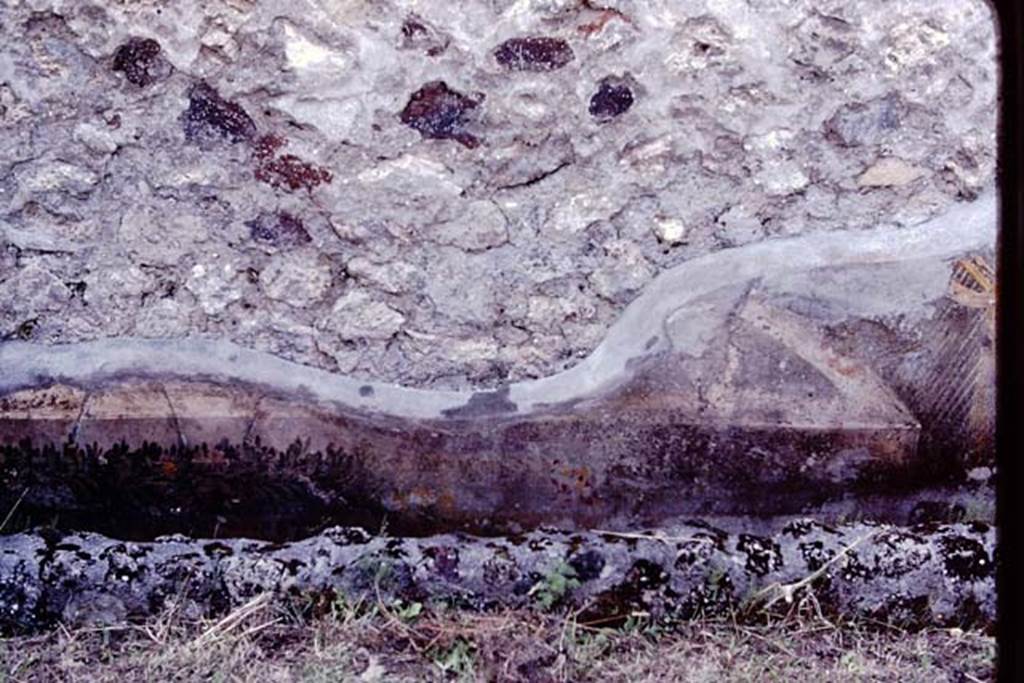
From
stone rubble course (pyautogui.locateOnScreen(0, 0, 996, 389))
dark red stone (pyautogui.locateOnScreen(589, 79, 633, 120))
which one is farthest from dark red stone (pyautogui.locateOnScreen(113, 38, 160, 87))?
dark red stone (pyautogui.locateOnScreen(589, 79, 633, 120))

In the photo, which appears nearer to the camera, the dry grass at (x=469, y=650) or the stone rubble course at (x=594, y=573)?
the dry grass at (x=469, y=650)

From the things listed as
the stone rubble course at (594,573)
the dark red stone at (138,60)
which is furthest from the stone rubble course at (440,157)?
the stone rubble course at (594,573)

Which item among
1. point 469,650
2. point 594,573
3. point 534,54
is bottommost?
point 469,650

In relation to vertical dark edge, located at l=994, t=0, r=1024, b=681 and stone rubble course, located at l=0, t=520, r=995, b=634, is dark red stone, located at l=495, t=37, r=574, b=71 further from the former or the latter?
vertical dark edge, located at l=994, t=0, r=1024, b=681

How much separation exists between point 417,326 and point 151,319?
56 cm

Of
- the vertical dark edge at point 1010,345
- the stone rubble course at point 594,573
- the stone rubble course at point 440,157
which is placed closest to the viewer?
the vertical dark edge at point 1010,345

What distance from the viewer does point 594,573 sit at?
2535 mm

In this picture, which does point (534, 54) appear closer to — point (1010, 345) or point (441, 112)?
point (441, 112)

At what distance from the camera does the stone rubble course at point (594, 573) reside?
8.25 feet

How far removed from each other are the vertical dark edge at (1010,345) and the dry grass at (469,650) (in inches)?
54.4

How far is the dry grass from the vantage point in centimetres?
238

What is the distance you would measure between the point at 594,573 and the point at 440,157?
948 mm

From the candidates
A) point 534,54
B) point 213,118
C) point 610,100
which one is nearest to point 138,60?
point 213,118

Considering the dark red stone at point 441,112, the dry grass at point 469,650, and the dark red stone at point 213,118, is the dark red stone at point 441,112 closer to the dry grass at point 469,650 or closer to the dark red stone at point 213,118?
the dark red stone at point 213,118
